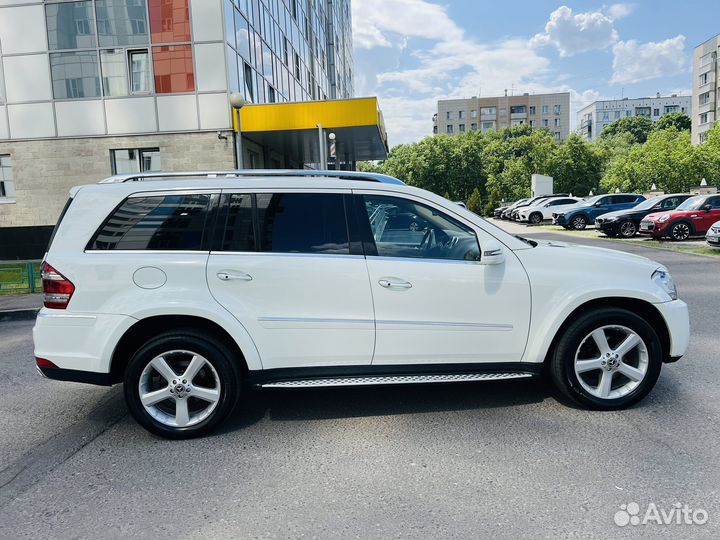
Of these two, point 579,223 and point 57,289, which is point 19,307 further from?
point 579,223

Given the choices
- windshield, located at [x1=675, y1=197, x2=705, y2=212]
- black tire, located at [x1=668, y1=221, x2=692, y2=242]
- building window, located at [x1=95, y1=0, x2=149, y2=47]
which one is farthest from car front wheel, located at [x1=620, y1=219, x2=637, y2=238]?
building window, located at [x1=95, y1=0, x2=149, y2=47]

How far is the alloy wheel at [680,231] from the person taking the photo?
59.5ft

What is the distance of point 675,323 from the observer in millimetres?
4023

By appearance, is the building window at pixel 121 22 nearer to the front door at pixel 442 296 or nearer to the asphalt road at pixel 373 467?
the asphalt road at pixel 373 467

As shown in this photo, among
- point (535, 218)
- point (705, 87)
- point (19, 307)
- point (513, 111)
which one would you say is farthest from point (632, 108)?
point (19, 307)

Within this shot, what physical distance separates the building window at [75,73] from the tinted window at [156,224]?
16843 millimetres

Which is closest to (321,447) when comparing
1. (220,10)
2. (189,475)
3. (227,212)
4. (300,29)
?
(189,475)

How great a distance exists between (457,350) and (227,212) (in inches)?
76.3

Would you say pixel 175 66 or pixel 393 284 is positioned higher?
pixel 175 66

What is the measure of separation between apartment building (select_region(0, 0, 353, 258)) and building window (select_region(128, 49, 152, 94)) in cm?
3

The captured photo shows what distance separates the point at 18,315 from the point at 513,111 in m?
125

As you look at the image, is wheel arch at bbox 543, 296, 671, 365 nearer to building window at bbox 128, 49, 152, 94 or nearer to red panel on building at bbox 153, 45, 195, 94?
red panel on building at bbox 153, 45, 195, 94

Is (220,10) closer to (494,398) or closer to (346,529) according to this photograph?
(494,398)


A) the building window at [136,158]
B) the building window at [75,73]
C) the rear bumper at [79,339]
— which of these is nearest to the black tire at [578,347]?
the rear bumper at [79,339]
